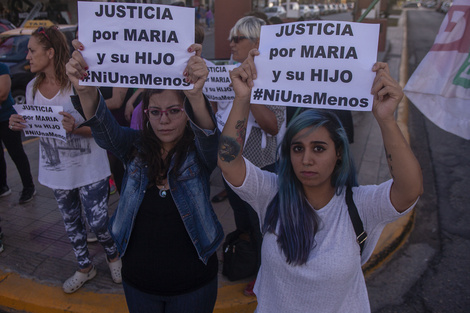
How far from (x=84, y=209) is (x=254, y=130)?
1499 mm

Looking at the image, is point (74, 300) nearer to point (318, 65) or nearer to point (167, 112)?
point (167, 112)

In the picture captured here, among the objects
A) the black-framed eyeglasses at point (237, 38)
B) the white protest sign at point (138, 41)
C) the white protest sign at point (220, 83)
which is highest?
the black-framed eyeglasses at point (237, 38)

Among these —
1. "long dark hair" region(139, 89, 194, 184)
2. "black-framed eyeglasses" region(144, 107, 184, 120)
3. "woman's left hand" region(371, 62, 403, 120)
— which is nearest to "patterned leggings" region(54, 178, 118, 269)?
"long dark hair" region(139, 89, 194, 184)

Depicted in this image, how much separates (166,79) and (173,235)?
81 cm

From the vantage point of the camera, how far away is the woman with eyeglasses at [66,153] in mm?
2883

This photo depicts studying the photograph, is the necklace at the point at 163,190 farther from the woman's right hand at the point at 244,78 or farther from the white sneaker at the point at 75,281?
Answer: the white sneaker at the point at 75,281

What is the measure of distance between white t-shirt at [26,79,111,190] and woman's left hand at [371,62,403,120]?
2190mm

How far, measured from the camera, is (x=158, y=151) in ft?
6.95

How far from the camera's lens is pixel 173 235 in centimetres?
204

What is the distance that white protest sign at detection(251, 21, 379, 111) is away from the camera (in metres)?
1.83

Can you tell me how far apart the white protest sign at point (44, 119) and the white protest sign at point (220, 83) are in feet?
4.01

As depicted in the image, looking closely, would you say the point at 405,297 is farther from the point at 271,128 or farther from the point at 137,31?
the point at 137,31

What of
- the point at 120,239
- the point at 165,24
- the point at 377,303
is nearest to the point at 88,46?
the point at 165,24

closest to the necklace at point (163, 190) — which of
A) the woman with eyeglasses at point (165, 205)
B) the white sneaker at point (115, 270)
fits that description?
the woman with eyeglasses at point (165, 205)
